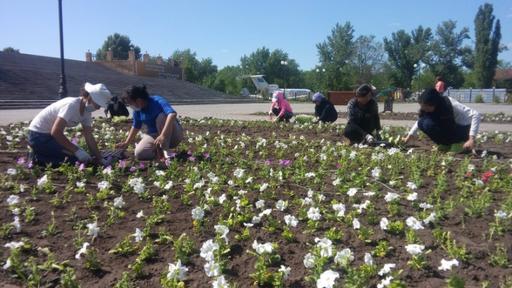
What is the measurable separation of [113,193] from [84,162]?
107 cm

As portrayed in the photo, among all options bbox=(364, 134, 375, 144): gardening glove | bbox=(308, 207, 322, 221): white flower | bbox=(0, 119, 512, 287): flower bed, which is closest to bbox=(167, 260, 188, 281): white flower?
bbox=(0, 119, 512, 287): flower bed

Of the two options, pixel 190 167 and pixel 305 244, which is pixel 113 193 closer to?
pixel 190 167

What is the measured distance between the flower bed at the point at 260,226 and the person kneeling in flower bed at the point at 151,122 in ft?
1.19

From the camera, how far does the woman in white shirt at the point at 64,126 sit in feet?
16.0

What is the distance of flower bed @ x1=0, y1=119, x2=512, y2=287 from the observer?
2635 millimetres

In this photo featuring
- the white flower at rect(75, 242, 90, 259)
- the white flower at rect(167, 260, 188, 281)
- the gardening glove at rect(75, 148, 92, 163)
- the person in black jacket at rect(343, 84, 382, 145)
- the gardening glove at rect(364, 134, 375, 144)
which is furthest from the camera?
the person in black jacket at rect(343, 84, 382, 145)

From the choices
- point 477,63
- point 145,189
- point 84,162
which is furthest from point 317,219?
point 477,63

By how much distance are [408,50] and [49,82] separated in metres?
59.7

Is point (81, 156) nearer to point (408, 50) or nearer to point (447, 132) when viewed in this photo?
point (447, 132)

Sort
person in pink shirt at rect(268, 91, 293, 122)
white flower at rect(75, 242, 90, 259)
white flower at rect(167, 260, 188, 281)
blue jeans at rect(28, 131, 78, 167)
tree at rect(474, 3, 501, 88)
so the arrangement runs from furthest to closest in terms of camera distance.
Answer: tree at rect(474, 3, 501, 88), person in pink shirt at rect(268, 91, 293, 122), blue jeans at rect(28, 131, 78, 167), white flower at rect(75, 242, 90, 259), white flower at rect(167, 260, 188, 281)

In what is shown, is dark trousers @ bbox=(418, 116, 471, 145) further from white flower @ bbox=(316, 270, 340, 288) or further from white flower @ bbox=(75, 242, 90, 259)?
white flower @ bbox=(75, 242, 90, 259)

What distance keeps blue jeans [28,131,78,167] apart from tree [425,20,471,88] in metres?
80.4

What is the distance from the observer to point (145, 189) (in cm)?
434

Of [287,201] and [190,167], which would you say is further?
[190,167]
